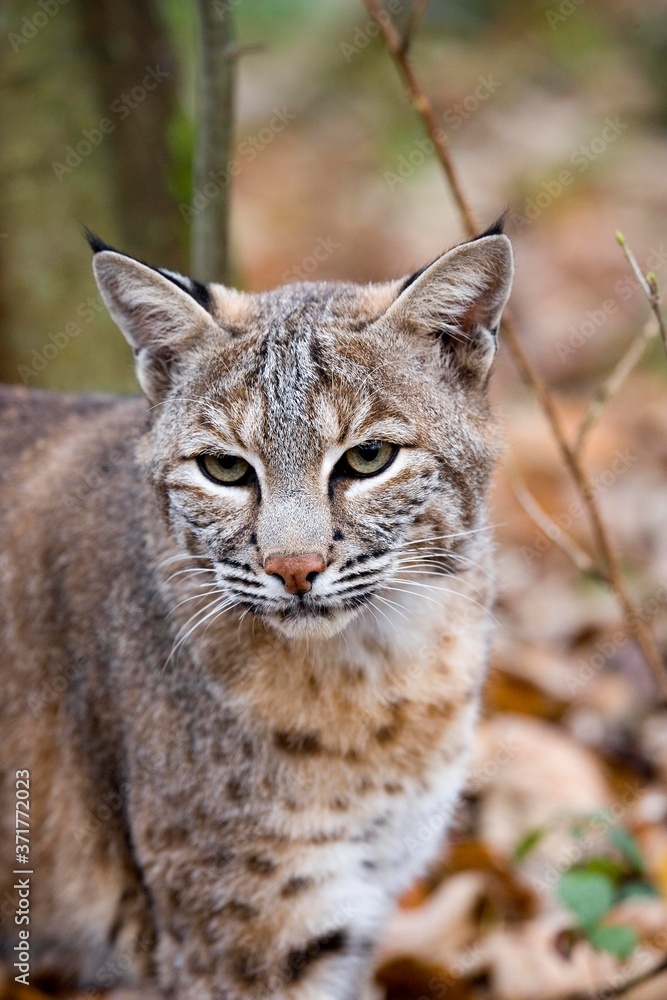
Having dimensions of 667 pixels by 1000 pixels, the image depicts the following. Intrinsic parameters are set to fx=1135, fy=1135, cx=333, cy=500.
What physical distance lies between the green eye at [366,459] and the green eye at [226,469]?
29 centimetres

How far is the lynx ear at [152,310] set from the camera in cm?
350

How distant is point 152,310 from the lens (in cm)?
359

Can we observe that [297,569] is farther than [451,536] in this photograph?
No

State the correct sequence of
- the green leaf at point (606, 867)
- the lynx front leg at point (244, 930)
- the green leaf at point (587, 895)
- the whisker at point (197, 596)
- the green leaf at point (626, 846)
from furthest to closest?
the green leaf at point (606, 867) < the green leaf at point (626, 846) < the green leaf at point (587, 895) < the lynx front leg at point (244, 930) < the whisker at point (197, 596)

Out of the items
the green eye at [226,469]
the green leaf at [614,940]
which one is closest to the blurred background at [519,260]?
the green leaf at [614,940]

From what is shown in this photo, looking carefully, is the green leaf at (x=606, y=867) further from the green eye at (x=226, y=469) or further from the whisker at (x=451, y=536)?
the green eye at (x=226, y=469)

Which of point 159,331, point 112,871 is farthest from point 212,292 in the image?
point 112,871

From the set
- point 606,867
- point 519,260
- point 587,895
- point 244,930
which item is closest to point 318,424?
point 244,930

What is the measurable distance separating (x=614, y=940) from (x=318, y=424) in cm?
208

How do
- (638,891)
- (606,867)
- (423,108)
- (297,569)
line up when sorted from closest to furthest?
(297,569), (638,891), (606,867), (423,108)

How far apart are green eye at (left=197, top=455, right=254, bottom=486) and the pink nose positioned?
387 mm

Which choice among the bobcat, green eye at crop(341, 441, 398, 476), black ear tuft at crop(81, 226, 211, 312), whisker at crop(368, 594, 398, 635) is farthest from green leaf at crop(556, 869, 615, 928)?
black ear tuft at crop(81, 226, 211, 312)

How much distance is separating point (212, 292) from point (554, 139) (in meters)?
9.67

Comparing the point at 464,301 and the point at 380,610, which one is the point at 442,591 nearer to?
the point at 380,610
